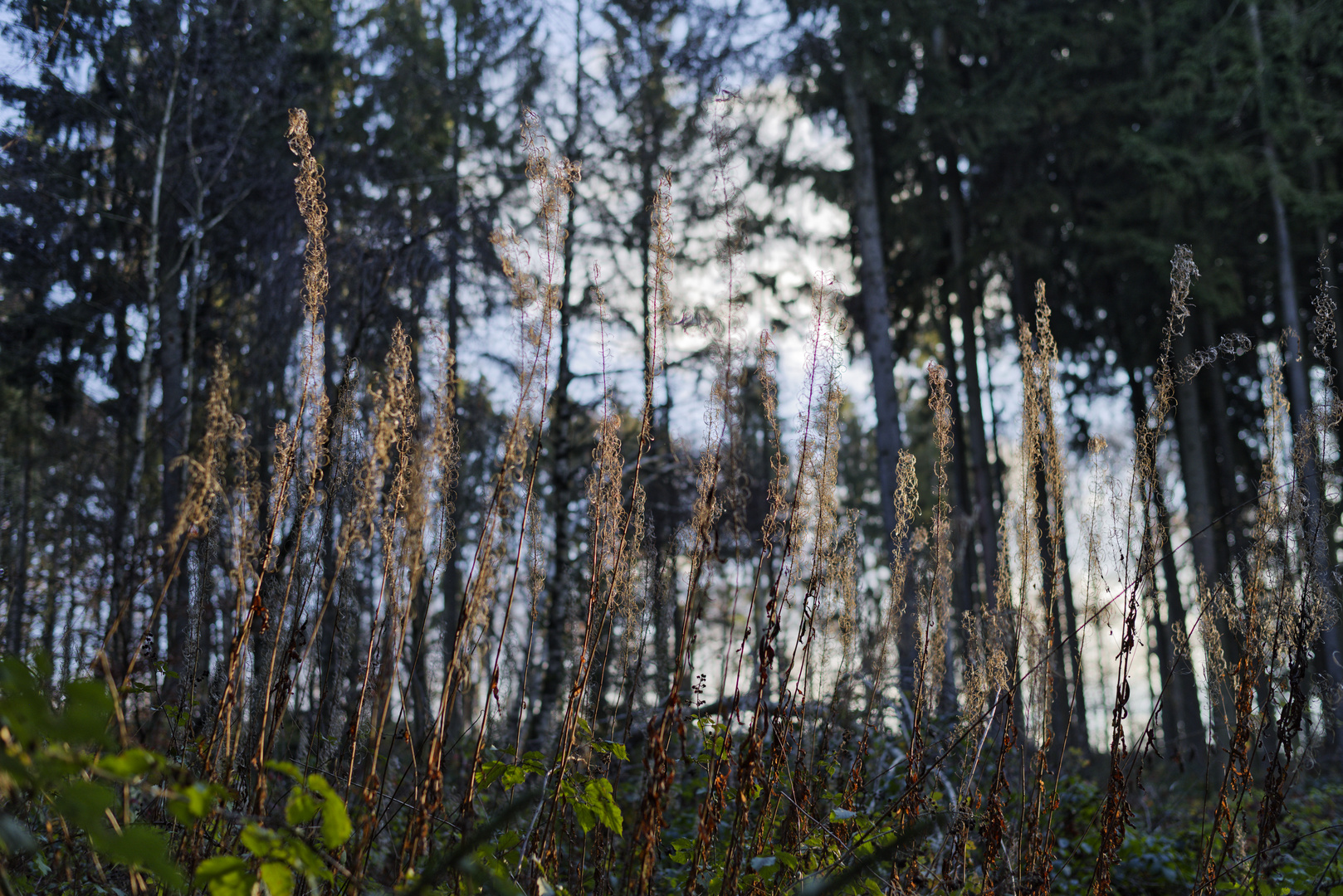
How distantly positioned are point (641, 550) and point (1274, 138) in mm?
11759

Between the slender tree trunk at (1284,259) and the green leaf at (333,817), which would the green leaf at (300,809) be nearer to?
the green leaf at (333,817)

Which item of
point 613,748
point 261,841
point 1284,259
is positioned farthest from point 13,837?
point 1284,259

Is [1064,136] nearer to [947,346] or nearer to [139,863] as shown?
[947,346]

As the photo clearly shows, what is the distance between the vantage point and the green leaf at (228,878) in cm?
111

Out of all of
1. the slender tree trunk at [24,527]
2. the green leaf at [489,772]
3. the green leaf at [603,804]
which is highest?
the slender tree trunk at [24,527]

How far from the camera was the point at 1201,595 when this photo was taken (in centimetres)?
262

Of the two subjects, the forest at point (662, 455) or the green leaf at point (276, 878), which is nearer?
the green leaf at point (276, 878)

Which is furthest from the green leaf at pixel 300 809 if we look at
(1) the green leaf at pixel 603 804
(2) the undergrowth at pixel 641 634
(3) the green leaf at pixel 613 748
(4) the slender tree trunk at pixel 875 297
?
(4) the slender tree trunk at pixel 875 297

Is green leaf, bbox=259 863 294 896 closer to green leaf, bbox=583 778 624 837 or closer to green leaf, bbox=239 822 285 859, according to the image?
green leaf, bbox=239 822 285 859

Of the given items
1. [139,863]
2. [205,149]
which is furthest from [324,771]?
[205,149]

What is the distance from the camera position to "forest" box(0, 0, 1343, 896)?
1.83 meters

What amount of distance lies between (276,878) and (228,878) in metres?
0.10

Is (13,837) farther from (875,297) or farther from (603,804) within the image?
(875,297)

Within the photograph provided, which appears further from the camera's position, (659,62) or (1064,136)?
(1064,136)
